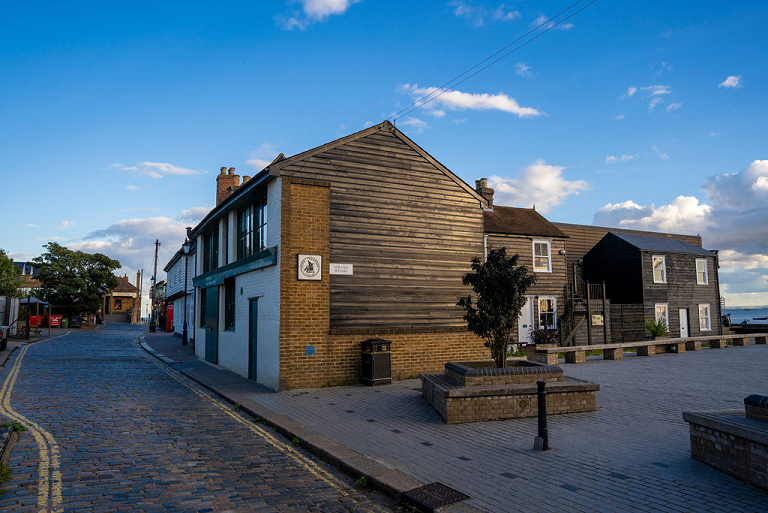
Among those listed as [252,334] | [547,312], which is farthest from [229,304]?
[547,312]

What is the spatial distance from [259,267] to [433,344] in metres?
5.39

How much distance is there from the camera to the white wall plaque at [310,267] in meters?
12.9

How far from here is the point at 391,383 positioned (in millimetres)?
13344

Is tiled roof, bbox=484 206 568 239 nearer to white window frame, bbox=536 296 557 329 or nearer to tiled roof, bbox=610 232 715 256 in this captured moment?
white window frame, bbox=536 296 557 329

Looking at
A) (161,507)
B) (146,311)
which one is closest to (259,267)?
(161,507)

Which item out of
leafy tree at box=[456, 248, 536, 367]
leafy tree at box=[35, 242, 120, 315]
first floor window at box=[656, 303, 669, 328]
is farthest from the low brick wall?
leafy tree at box=[35, 242, 120, 315]

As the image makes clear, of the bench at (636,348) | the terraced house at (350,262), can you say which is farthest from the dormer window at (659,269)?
the terraced house at (350,262)

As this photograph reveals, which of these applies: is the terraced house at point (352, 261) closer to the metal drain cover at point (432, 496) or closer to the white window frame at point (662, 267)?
the metal drain cover at point (432, 496)

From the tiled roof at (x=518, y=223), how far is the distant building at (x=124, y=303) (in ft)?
215

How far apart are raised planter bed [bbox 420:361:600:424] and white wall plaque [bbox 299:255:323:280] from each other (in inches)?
179

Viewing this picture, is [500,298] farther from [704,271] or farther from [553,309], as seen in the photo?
[704,271]

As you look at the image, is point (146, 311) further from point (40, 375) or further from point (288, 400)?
point (288, 400)

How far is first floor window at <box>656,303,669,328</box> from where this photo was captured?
2928cm

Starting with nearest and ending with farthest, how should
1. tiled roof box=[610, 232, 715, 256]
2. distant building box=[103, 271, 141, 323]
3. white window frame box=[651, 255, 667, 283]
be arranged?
white window frame box=[651, 255, 667, 283] < tiled roof box=[610, 232, 715, 256] < distant building box=[103, 271, 141, 323]
